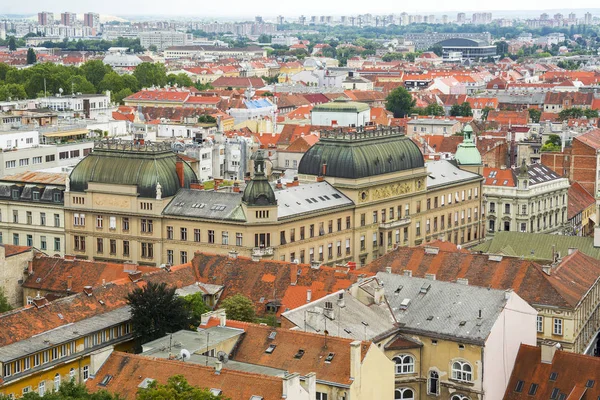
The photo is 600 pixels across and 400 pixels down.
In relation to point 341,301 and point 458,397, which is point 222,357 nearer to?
point 341,301

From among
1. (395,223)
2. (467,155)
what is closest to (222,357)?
(395,223)

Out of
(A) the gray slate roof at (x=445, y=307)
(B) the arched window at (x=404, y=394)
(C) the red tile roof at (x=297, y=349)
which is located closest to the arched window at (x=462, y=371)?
(A) the gray slate roof at (x=445, y=307)

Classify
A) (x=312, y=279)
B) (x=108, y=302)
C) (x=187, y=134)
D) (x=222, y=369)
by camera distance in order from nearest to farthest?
(x=222, y=369) → (x=108, y=302) → (x=312, y=279) → (x=187, y=134)

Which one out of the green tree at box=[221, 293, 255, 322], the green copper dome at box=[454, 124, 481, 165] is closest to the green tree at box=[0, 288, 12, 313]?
the green tree at box=[221, 293, 255, 322]

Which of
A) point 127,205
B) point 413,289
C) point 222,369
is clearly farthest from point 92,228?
point 222,369

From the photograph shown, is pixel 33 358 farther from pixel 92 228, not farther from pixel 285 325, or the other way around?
pixel 92 228

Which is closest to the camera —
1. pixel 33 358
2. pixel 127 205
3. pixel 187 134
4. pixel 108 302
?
pixel 33 358
